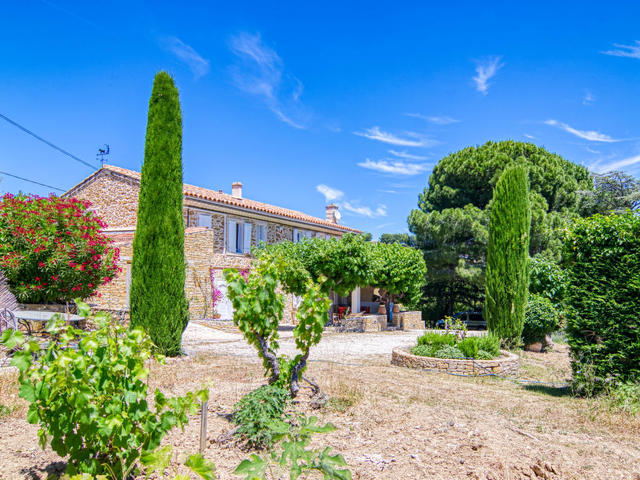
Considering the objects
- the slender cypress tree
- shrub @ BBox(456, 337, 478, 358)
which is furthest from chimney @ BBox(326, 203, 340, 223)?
shrub @ BBox(456, 337, 478, 358)

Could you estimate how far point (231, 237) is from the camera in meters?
20.5

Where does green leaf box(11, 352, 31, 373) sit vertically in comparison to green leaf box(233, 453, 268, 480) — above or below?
above

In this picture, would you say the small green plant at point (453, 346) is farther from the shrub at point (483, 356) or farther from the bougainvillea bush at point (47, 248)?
the bougainvillea bush at point (47, 248)

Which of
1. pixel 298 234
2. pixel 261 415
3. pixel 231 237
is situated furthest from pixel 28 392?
pixel 298 234

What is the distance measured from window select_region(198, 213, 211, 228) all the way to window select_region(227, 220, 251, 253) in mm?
1142

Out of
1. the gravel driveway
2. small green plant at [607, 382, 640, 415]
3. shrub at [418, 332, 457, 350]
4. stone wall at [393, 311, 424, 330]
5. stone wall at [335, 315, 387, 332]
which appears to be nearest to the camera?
small green plant at [607, 382, 640, 415]

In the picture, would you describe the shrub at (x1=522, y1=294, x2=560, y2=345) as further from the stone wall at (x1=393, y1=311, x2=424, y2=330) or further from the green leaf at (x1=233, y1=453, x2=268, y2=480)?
the green leaf at (x1=233, y1=453, x2=268, y2=480)

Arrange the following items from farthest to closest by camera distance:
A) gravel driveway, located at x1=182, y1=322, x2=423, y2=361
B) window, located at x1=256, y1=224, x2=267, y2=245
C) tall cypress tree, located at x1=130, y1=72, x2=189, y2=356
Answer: window, located at x1=256, y1=224, x2=267, y2=245, gravel driveway, located at x1=182, y1=322, x2=423, y2=361, tall cypress tree, located at x1=130, y1=72, x2=189, y2=356

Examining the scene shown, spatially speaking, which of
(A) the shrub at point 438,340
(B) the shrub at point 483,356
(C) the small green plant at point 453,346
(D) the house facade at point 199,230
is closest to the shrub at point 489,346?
(C) the small green plant at point 453,346

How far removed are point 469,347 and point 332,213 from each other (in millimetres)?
20423

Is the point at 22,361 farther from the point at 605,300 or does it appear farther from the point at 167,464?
the point at 605,300

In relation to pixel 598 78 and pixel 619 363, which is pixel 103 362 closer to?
pixel 619 363

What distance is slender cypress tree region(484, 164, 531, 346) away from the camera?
517 inches

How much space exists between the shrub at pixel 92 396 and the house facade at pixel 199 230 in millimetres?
14310
